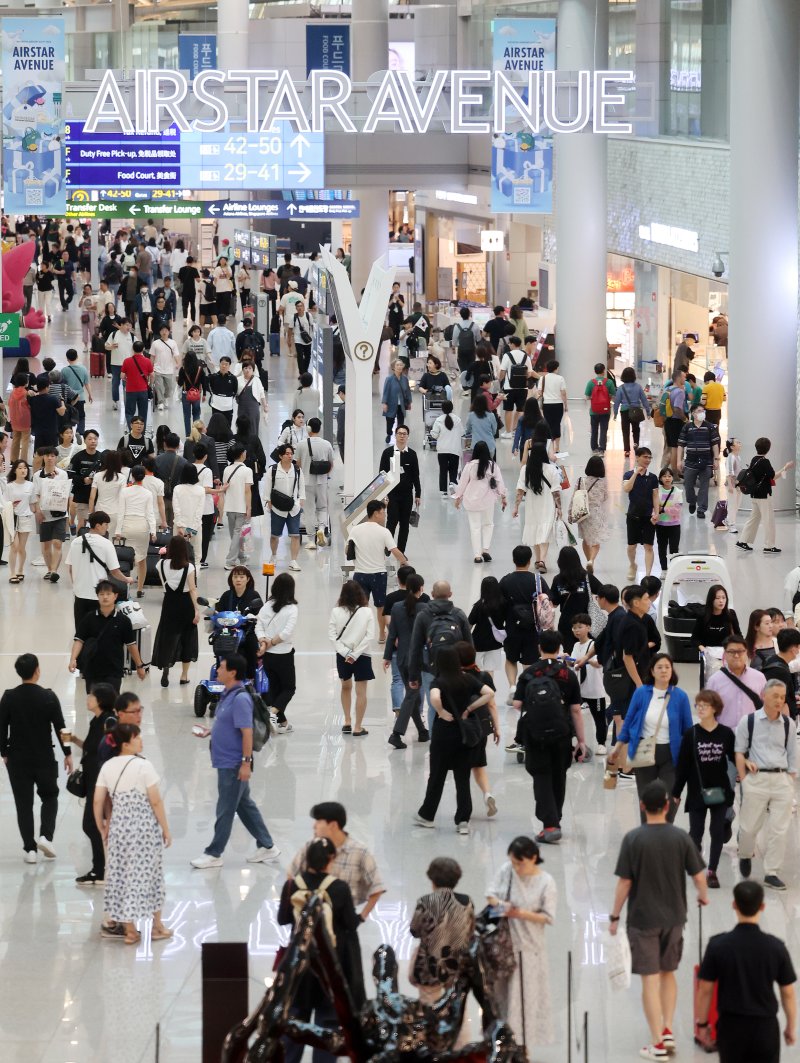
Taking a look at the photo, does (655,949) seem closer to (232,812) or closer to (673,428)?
(232,812)

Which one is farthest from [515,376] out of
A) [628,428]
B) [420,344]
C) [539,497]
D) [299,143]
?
[539,497]

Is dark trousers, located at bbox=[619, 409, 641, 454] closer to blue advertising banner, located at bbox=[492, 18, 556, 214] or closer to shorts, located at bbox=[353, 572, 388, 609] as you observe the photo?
blue advertising banner, located at bbox=[492, 18, 556, 214]

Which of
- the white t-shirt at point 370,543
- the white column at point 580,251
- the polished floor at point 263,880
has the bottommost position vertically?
the polished floor at point 263,880

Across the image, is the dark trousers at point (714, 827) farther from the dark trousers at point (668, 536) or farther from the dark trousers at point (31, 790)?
the dark trousers at point (668, 536)

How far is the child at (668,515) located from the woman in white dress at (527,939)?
932 centimetres

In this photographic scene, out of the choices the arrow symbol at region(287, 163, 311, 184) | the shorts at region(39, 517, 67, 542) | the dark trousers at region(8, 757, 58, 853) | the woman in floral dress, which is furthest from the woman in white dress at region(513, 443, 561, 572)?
the arrow symbol at region(287, 163, 311, 184)

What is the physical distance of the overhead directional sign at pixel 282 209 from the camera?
1276 inches

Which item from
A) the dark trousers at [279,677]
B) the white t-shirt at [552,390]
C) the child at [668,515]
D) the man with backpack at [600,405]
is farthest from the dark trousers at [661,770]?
the white t-shirt at [552,390]

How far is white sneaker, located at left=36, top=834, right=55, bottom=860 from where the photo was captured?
10414 millimetres

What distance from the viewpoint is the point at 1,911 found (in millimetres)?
9625

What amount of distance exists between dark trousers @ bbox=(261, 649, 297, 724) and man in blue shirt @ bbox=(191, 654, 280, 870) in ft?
7.75

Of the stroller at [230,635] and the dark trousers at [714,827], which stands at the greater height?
the stroller at [230,635]

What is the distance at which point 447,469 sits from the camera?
21.0m

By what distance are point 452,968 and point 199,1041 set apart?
156 centimetres
